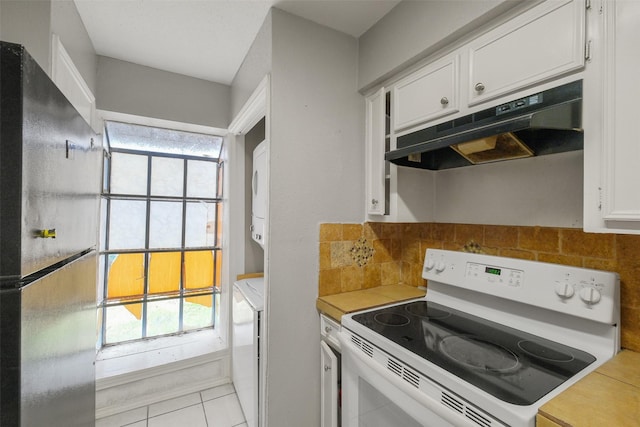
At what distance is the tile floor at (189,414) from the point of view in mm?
1856

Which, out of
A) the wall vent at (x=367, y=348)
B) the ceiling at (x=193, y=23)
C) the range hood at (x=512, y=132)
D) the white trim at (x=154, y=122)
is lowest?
the wall vent at (x=367, y=348)

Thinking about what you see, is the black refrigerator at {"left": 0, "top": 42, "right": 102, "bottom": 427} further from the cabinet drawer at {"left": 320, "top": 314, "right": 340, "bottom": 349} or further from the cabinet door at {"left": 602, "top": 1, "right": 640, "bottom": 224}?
the cabinet door at {"left": 602, "top": 1, "right": 640, "bottom": 224}

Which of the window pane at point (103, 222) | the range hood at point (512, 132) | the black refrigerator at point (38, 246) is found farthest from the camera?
the window pane at point (103, 222)

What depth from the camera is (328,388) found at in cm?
147

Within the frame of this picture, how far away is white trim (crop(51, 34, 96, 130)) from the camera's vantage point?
1.15m

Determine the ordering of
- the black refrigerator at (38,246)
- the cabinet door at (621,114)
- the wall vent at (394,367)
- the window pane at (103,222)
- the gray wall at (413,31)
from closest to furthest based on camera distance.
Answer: the black refrigerator at (38,246) → the cabinet door at (621,114) → the wall vent at (394,367) → the gray wall at (413,31) → the window pane at (103,222)

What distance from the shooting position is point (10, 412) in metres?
0.46

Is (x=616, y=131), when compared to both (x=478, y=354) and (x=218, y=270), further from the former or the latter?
(x=218, y=270)

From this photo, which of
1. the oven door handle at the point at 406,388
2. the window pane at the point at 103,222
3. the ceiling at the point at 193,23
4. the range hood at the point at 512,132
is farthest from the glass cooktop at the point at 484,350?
the window pane at the point at 103,222

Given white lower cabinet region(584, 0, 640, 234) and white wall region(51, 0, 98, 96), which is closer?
white lower cabinet region(584, 0, 640, 234)

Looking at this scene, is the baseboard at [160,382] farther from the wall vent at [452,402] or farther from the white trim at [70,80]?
the wall vent at [452,402]

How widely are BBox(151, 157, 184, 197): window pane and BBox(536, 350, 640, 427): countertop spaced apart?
103 inches

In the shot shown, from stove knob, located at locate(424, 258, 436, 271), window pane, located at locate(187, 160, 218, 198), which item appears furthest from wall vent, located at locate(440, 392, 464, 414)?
window pane, located at locate(187, 160, 218, 198)

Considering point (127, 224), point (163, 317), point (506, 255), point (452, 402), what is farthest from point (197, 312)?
point (506, 255)
